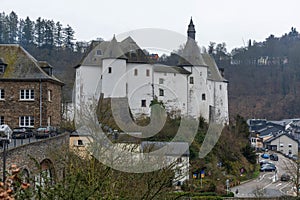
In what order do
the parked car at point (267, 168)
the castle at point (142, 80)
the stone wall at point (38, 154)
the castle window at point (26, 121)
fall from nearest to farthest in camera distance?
the stone wall at point (38, 154)
the castle window at point (26, 121)
the parked car at point (267, 168)
the castle at point (142, 80)

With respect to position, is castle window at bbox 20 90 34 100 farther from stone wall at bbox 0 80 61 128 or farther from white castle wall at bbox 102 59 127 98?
white castle wall at bbox 102 59 127 98

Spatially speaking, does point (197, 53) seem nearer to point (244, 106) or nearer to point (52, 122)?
point (52, 122)

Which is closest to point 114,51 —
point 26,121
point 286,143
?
point 26,121

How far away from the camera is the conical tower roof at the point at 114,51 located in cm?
4422

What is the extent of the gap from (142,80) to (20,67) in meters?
19.1

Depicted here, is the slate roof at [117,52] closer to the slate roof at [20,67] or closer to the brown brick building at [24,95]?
the slate roof at [20,67]

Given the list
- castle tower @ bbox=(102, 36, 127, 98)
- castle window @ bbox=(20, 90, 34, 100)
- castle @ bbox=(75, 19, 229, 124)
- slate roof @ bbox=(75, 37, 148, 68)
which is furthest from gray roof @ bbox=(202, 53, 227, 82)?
castle window @ bbox=(20, 90, 34, 100)

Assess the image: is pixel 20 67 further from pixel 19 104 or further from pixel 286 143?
pixel 286 143

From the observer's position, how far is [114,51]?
146 ft

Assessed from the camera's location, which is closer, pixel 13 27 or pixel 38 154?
pixel 38 154

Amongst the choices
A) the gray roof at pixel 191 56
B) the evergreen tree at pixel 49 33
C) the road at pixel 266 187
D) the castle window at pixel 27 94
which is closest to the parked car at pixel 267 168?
the road at pixel 266 187

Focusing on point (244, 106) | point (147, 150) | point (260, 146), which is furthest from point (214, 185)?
point (244, 106)

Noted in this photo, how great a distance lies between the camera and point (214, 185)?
30797mm

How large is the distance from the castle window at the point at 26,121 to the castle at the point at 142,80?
44.7 feet
